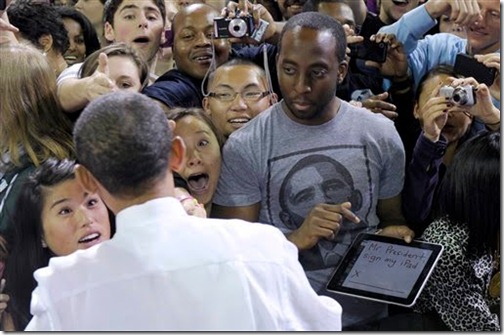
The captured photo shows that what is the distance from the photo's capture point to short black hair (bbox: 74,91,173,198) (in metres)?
1.19

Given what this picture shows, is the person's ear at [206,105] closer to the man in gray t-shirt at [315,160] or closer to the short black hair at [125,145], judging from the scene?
the man in gray t-shirt at [315,160]

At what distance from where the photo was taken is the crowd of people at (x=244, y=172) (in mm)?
1188

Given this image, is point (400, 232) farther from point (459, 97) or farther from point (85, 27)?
point (85, 27)

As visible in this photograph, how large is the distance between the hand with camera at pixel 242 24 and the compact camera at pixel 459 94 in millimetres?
574

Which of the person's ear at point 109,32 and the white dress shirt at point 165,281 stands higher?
the white dress shirt at point 165,281

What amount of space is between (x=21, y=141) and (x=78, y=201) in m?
0.20

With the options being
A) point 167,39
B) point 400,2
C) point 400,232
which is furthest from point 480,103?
point 167,39

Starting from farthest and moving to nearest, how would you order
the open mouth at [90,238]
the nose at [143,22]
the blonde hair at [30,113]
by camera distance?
the nose at [143,22], the blonde hair at [30,113], the open mouth at [90,238]

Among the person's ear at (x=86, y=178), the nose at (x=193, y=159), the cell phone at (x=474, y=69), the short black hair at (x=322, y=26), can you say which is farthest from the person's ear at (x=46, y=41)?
the person's ear at (x=86, y=178)

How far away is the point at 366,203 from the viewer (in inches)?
73.6

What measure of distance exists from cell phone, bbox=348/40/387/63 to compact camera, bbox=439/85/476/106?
37 centimetres

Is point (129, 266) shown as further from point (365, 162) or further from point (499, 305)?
point (499, 305)

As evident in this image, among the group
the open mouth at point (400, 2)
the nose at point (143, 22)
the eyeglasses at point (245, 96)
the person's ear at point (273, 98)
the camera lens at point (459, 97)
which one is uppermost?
the camera lens at point (459, 97)

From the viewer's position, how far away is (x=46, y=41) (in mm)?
2467
